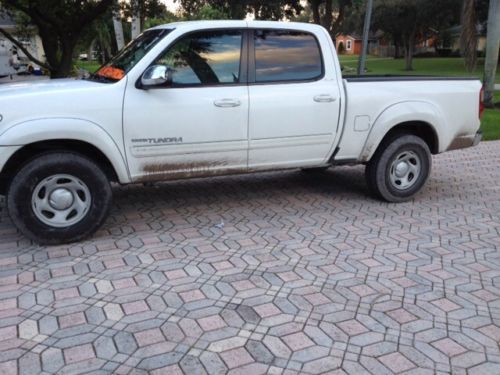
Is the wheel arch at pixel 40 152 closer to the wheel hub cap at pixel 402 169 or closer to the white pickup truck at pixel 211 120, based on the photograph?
the white pickup truck at pixel 211 120

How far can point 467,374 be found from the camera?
2.98m

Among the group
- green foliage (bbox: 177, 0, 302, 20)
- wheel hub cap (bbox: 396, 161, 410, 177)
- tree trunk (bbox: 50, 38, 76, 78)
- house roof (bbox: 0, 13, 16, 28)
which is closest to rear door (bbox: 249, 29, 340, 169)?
wheel hub cap (bbox: 396, 161, 410, 177)

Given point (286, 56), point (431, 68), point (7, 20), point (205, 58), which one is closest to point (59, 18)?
point (205, 58)

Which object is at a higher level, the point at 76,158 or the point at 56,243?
the point at 76,158

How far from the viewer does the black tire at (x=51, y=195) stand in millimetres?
4551

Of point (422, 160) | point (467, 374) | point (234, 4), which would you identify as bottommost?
point (467, 374)

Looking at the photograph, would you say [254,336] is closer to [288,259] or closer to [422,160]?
[288,259]

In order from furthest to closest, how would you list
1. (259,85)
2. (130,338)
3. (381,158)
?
1. (381,158)
2. (259,85)
3. (130,338)

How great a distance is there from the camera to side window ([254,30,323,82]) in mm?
5500

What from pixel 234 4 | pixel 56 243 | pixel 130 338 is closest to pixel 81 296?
pixel 130 338

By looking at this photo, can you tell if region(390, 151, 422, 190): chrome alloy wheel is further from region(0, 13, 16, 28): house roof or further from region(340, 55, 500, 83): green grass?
region(340, 55, 500, 83): green grass

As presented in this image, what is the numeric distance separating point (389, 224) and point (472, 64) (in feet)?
36.7

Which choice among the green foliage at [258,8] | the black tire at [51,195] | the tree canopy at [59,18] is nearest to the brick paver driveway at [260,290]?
the black tire at [51,195]

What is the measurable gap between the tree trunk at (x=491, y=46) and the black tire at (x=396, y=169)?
1032cm
